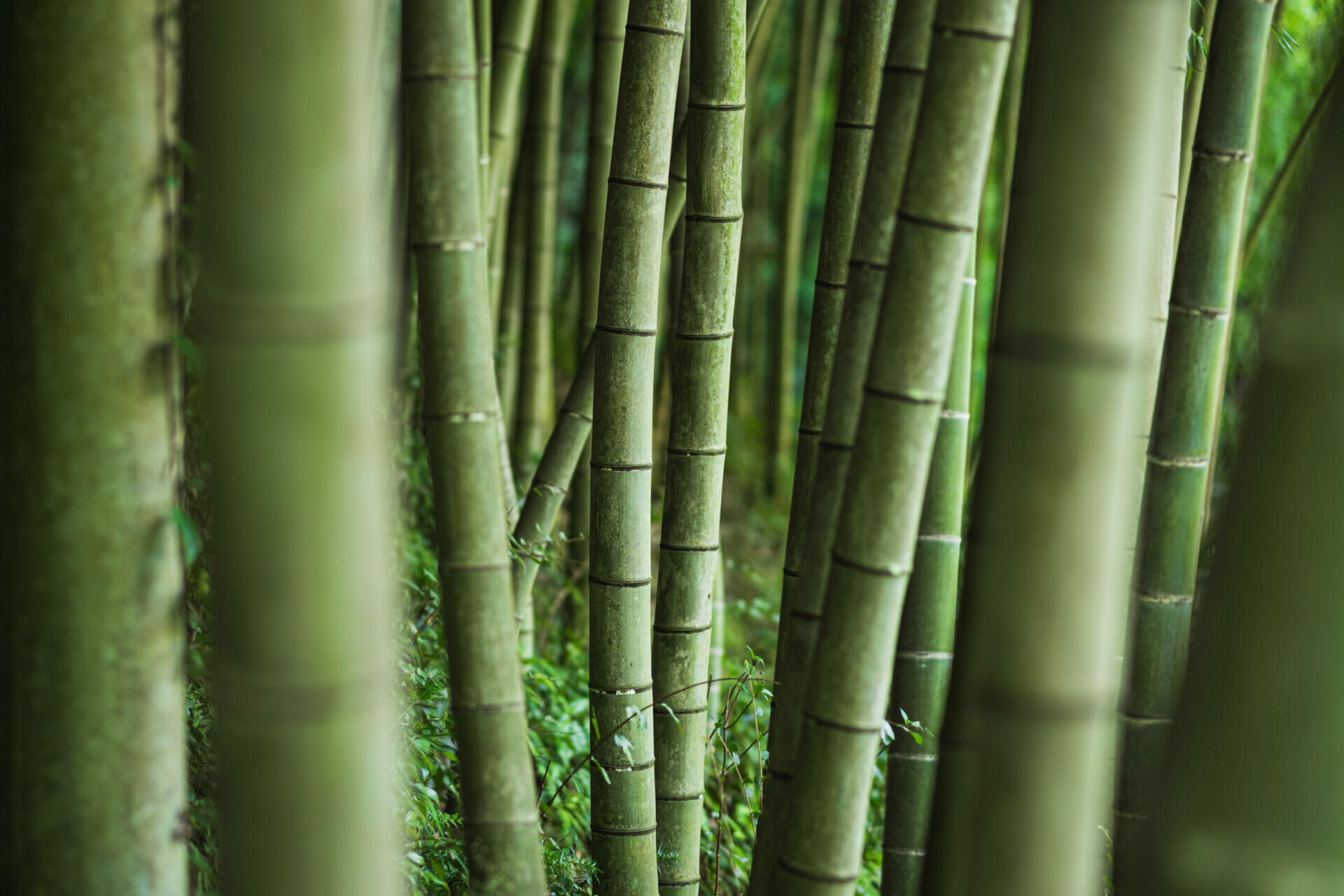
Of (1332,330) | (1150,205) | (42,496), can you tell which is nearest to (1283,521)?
(1332,330)

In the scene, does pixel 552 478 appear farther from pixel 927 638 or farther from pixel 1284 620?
pixel 1284 620

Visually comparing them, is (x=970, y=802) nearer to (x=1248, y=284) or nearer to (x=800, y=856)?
(x=800, y=856)

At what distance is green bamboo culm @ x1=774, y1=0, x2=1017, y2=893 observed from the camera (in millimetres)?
1153

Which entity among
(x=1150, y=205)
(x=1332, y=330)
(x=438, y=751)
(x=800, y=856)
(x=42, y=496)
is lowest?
(x=438, y=751)

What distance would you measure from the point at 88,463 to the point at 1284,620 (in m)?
1.14

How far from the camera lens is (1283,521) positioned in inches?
40.3

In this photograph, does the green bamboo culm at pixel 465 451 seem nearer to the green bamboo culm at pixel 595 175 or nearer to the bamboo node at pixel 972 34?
the bamboo node at pixel 972 34

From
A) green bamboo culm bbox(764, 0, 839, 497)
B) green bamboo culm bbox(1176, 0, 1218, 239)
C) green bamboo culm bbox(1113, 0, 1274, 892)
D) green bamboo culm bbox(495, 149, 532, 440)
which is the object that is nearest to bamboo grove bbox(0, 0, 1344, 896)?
green bamboo culm bbox(1113, 0, 1274, 892)

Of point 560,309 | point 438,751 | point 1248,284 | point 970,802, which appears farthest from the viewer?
point 560,309

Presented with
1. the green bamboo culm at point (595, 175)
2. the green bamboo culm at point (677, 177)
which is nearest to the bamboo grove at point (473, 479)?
the green bamboo culm at point (677, 177)

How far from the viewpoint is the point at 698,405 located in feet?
6.19

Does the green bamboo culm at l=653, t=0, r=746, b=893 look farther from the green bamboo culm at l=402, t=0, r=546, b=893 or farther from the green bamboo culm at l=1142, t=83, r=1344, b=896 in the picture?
the green bamboo culm at l=1142, t=83, r=1344, b=896

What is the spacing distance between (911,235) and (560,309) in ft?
24.3

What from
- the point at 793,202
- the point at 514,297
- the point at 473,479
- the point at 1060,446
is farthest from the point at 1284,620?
the point at 793,202
